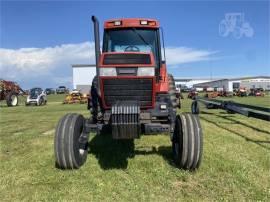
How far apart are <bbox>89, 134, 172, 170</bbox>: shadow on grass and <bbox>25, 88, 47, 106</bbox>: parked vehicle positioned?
2280 cm

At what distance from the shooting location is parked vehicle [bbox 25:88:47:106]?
1189 inches

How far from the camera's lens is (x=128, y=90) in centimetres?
621

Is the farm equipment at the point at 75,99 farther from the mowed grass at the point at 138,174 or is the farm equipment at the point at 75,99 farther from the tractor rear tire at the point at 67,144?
the tractor rear tire at the point at 67,144

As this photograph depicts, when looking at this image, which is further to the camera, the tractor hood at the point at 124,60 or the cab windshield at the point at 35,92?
the cab windshield at the point at 35,92

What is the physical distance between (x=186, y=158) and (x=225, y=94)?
3864 centimetres

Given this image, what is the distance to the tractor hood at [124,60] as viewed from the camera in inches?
239

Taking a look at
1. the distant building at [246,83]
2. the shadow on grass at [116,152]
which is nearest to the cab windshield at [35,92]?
the shadow on grass at [116,152]

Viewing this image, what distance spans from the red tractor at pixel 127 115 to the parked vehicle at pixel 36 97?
24436 mm

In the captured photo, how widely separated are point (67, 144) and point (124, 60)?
171 cm

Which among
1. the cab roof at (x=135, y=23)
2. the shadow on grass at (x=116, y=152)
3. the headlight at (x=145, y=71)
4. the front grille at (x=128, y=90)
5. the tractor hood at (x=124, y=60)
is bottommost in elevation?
the shadow on grass at (x=116, y=152)

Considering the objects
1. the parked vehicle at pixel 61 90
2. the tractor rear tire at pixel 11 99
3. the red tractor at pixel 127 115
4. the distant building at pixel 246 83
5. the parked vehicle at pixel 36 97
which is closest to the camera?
the red tractor at pixel 127 115

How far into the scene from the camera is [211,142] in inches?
328

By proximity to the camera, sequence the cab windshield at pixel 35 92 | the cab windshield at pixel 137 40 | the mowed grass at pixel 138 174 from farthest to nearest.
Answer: the cab windshield at pixel 35 92, the cab windshield at pixel 137 40, the mowed grass at pixel 138 174

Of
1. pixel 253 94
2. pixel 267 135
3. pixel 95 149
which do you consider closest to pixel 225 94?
pixel 253 94
